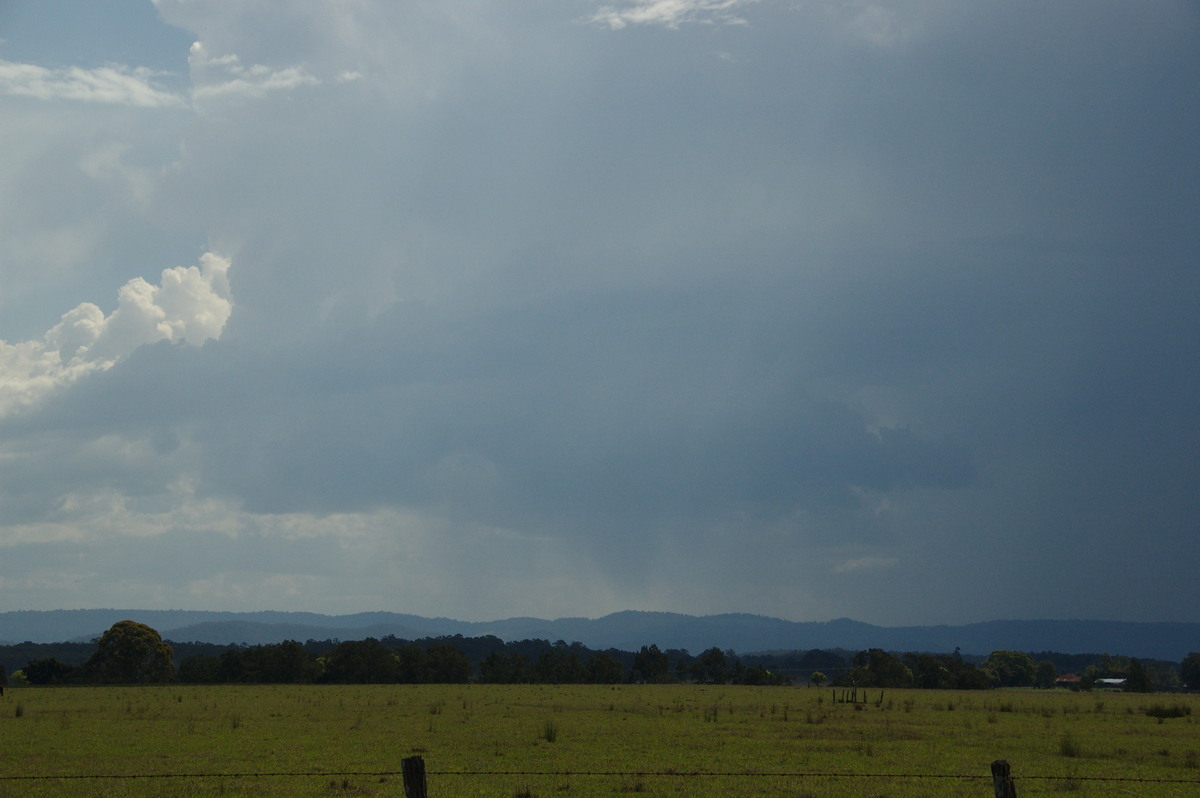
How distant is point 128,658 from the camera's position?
93.2 meters

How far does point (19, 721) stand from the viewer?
1560 inches

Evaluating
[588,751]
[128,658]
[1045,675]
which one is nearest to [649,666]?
[128,658]

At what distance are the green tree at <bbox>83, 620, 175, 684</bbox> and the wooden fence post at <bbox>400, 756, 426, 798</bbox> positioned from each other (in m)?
94.2

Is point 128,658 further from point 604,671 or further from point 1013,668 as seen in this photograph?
point 1013,668

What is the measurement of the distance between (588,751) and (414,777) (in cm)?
1834

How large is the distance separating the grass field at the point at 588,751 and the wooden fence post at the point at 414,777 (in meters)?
5.79

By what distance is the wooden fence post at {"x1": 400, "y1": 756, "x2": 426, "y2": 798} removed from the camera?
37.0 feet

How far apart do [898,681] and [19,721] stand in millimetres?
106469

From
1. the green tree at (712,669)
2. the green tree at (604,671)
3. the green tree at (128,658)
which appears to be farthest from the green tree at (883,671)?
the green tree at (128,658)

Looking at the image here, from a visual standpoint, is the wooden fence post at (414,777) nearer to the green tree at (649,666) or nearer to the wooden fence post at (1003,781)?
the wooden fence post at (1003,781)

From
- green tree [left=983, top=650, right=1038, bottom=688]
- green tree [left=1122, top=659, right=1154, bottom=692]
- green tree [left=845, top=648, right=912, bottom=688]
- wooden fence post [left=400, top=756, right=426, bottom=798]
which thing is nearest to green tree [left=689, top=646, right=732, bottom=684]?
green tree [left=845, top=648, right=912, bottom=688]

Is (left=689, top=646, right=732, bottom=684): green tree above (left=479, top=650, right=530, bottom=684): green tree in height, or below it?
below

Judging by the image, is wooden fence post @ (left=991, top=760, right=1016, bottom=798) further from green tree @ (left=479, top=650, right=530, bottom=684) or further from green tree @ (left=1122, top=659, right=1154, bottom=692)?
green tree @ (left=1122, top=659, right=1154, bottom=692)

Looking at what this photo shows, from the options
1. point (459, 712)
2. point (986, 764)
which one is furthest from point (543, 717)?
point (986, 764)
